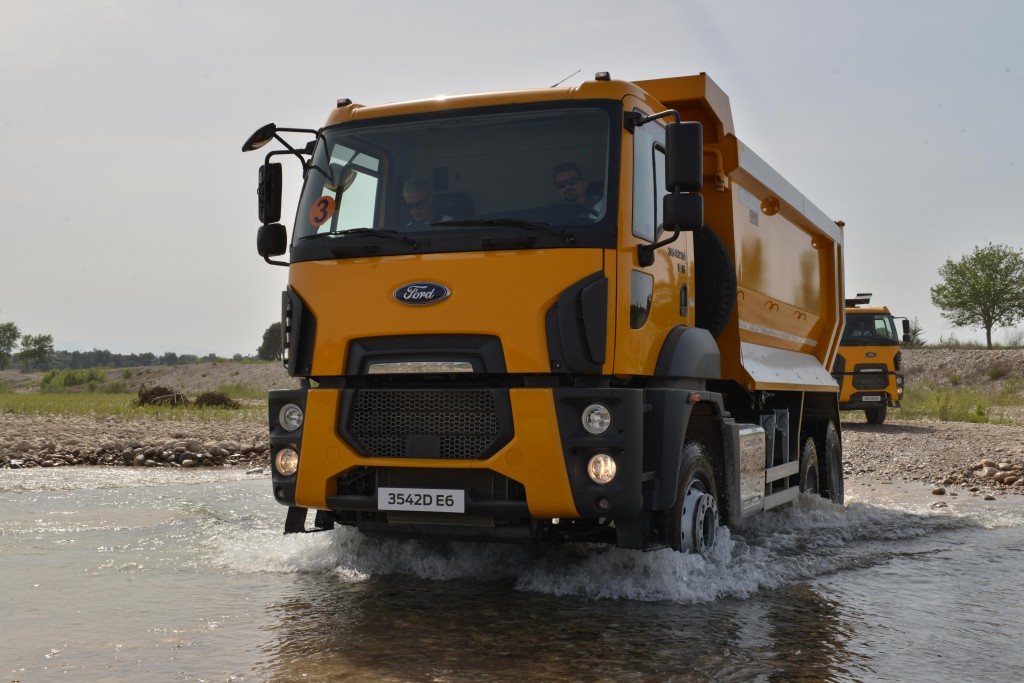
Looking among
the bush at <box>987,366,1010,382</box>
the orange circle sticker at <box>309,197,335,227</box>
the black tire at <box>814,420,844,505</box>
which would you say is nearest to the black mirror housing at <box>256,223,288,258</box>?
the orange circle sticker at <box>309,197,335,227</box>

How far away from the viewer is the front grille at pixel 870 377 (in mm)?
24703

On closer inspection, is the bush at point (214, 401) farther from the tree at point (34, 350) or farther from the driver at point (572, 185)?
the tree at point (34, 350)

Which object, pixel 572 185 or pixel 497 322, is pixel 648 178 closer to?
pixel 572 185

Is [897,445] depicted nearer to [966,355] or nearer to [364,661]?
[364,661]

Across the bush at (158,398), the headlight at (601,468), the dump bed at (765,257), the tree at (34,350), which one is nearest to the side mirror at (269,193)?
the headlight at (601,468)

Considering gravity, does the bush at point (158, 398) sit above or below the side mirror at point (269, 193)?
below

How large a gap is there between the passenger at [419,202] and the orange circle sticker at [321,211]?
0.46 metres

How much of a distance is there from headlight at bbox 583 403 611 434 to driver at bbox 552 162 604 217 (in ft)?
3.77

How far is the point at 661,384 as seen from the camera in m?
6.39

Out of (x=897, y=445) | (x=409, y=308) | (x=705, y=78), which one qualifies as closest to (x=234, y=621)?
(x=409, y=308)

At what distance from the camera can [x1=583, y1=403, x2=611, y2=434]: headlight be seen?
5730mm

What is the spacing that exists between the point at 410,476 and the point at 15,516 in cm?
519

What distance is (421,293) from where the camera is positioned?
5.98 meters

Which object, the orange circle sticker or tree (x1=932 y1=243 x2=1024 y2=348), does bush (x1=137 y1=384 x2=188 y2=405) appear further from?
tree (x1=932 y1=243 x2=1024 y2=348)
